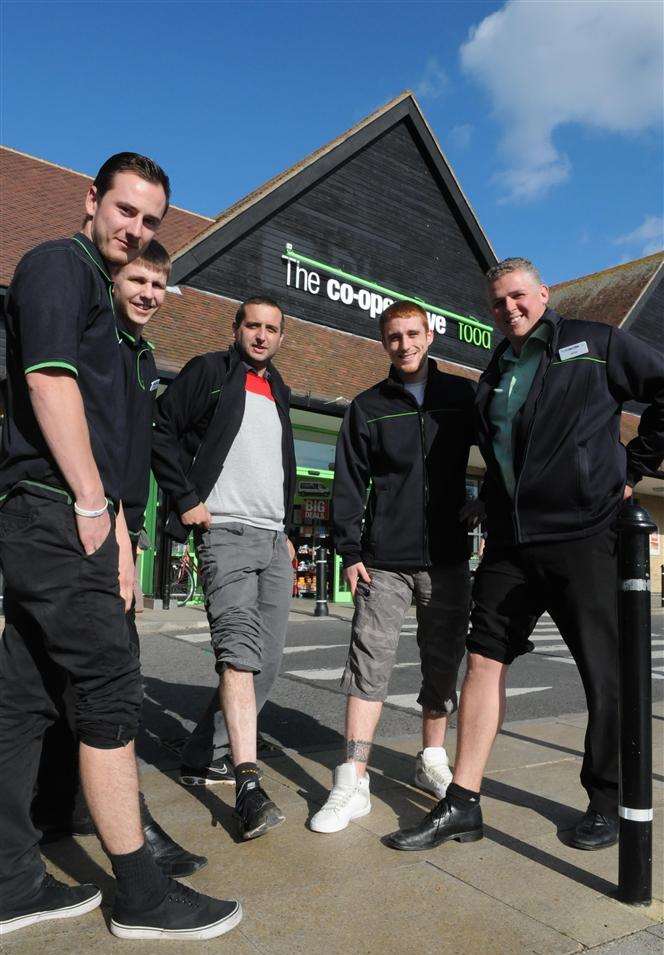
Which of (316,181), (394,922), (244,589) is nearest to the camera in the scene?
(394,922)

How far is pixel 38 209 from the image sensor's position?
16.8 metres

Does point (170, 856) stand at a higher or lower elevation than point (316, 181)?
lower

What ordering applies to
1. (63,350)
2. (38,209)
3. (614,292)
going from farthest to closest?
1. (614,292)
2. (38,209)
3. (63,350)

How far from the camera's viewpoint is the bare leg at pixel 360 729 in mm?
3359

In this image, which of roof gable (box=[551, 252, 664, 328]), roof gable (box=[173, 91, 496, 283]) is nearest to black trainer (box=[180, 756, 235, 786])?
roof gable (box=[173, 91, 496, 283])

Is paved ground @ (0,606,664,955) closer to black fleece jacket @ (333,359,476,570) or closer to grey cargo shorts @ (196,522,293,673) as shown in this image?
grey cargo shorts @ (196,522,293,673)

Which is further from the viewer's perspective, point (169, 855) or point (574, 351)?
point (574, 351)

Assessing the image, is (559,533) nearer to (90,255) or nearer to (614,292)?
(90,255)

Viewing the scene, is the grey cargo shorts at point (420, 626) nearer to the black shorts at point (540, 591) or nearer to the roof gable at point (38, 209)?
the black shorts at point (540, 591)

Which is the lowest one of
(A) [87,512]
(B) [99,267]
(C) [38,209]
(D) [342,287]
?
(A) [87,512]

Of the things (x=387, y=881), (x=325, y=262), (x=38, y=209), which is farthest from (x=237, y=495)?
(x=325, y=262)

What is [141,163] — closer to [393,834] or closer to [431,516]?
[431,516]

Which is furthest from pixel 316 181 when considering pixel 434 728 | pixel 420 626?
pixel 434 728

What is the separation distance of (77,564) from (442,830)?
5.56 ft
